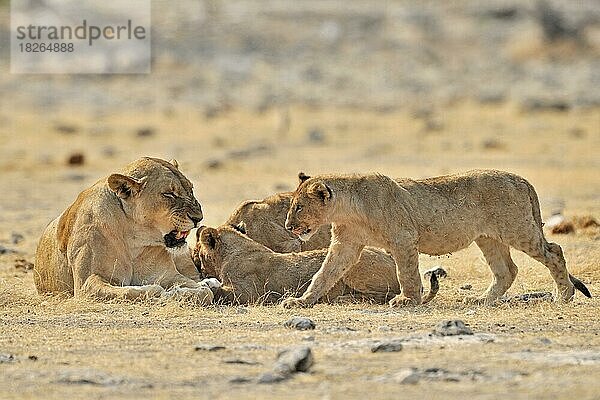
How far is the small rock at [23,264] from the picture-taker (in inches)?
498

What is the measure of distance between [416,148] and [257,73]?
17023 millimetres

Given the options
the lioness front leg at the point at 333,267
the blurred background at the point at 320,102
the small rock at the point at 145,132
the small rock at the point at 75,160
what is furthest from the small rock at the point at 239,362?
the small rock at the point at 145,132

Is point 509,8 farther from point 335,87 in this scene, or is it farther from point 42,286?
point 42,286

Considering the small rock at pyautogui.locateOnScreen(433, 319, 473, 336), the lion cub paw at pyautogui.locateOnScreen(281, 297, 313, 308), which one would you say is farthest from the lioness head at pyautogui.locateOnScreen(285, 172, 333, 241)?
the small rock at pyautogui.locateOnScreen(433, 319, 473, 336)

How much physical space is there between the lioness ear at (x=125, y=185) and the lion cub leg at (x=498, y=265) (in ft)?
10.4

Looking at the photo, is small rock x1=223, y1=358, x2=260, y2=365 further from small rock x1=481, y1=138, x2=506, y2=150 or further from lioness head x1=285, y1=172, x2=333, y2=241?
small rock x1=481, y1=138, x2=506, y2=150

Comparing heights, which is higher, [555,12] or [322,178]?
[555,12]

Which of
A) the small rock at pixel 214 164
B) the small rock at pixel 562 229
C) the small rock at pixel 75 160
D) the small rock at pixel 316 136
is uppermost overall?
the small rock at pixel 316 136

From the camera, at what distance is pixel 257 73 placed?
45281 millimetres

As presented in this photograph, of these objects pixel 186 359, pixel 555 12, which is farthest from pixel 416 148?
pixel 555 12

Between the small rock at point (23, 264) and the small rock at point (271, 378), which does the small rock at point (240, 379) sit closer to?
the small rock at point (271, 378)

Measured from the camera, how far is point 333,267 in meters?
9.86

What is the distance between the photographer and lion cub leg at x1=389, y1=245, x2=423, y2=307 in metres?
9.66

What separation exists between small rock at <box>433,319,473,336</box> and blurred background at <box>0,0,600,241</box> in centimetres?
891
